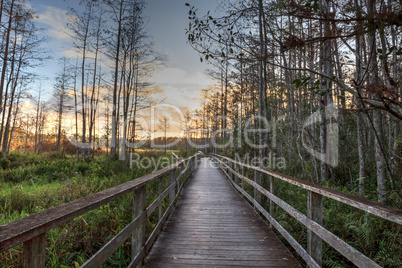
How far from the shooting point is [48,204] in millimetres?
6992

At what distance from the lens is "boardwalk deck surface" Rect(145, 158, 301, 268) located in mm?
3102

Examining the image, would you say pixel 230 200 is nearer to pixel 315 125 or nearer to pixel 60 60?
pixel 315 125

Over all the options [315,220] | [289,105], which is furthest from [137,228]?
[289,105]

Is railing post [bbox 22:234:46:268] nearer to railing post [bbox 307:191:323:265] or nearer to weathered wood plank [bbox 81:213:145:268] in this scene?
weathered wood plank [bbox 81:213:145:268]

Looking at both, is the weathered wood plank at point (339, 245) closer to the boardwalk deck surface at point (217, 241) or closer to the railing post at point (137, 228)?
the boardwalk deck surface at point (217, 241)

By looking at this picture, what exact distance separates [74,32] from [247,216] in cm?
1942

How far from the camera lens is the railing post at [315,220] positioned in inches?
101

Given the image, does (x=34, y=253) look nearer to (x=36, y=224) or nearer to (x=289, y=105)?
(x=36, y=224)

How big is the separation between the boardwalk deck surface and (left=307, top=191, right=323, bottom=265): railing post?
1.81ft

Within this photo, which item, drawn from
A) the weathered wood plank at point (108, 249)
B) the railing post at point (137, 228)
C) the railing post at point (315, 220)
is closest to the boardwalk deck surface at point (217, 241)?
the railing post at point (137, 228)

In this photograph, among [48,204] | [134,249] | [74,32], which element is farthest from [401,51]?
[74,32]

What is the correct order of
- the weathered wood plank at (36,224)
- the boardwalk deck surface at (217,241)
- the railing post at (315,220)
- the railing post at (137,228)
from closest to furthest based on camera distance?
the weathered wood plank at (36,224) → the railing post at (315,220) → the railing post at (137,228) → the boardwalk deck surface at (217,241)

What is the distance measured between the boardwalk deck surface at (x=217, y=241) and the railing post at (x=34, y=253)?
2.04m

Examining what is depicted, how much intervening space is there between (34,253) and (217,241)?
314 centimetres
